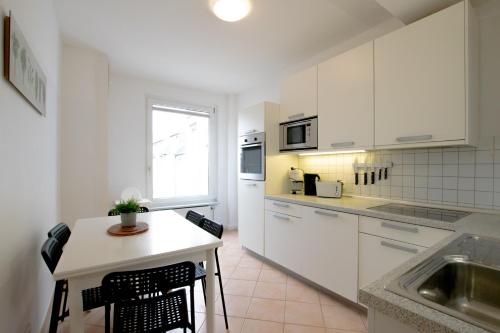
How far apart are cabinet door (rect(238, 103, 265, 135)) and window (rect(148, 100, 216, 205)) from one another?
4.00 feet

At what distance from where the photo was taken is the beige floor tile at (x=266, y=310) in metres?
1.92

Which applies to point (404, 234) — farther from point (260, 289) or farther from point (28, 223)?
point (28, 223)

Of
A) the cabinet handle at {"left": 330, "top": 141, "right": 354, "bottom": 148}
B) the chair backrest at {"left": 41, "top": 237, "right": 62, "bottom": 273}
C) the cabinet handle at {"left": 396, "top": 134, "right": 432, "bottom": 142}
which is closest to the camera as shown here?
Answer: the chair backrest at {"left": 41, "top": 237, "right": 62, "bottom": 273}

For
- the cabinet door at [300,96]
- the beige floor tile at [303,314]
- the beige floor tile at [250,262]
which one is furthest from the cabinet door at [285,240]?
the cabinet door at [300,96]

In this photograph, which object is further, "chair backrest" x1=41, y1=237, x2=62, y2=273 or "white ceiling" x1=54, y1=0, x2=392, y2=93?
"white ceiling" x1=54, y1=0, x2=392, y2=93

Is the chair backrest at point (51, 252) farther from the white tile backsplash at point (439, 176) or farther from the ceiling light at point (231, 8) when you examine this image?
the white tile backsplash at point (439, 176)

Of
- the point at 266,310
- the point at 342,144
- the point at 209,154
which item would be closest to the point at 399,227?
the point at 342,144

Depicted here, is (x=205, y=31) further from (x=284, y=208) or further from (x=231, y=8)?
(x=284, y=208)

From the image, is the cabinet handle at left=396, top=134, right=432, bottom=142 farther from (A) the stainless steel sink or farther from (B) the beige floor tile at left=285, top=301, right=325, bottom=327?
(B) the beige floor tile at left=285, top=301, right=325, bottom=327

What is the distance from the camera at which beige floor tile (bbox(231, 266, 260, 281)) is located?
8.52 ft

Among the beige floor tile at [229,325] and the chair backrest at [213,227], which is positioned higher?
the chair backrest at [213,227]

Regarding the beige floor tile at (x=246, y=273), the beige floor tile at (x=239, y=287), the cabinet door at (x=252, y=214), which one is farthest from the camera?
the cabinet door at (x=252, y=214)

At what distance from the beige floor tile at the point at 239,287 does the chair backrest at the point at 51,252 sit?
1.46m

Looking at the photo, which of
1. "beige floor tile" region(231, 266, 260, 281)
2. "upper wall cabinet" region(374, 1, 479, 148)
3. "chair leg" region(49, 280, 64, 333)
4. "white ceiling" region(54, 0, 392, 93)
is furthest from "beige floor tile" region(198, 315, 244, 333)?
"white ceiling" region(54, 0, 392, 93)
